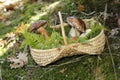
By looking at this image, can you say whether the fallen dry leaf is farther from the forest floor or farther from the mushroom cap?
the mushroom cap

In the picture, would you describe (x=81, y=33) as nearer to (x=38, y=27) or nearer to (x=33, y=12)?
(x=38, y=27)

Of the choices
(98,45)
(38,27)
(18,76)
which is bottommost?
(18,76)

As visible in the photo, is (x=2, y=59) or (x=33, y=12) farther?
(x=33, y=12)

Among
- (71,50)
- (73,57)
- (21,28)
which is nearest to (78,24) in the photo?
(71,50)

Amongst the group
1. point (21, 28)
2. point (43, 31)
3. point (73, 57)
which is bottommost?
point (73, 57)

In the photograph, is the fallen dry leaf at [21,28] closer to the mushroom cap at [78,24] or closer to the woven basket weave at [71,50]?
the woven basket weave at [71,50]

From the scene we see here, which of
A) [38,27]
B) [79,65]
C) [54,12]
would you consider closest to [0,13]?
[54,12]

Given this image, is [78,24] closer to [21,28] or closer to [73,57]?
[73,57]
